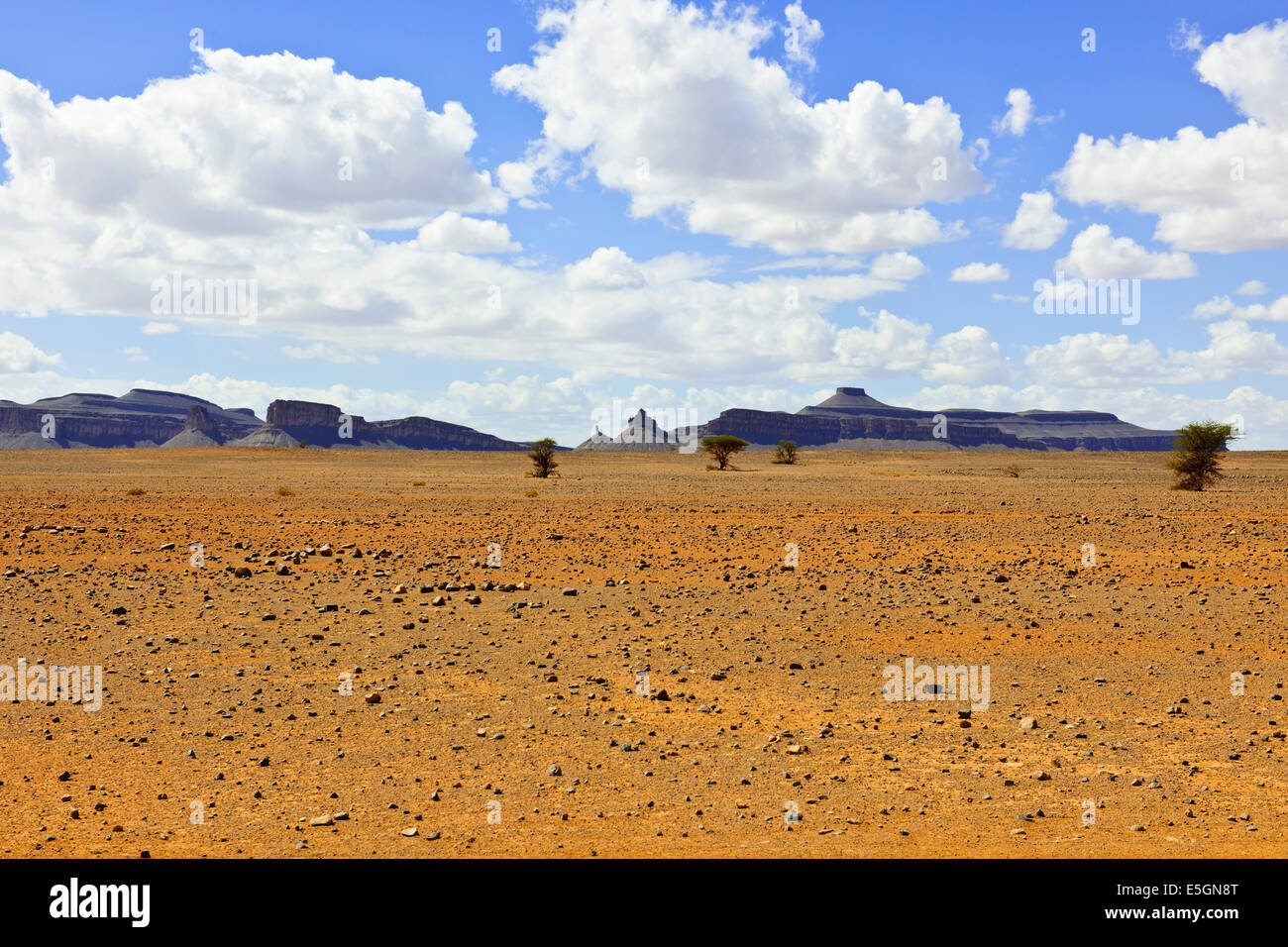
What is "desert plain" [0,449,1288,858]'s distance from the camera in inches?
307

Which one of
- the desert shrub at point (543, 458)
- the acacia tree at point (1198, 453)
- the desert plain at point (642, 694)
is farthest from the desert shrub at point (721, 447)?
the desert plain at point (642, 694)

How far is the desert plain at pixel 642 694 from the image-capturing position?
781 cm

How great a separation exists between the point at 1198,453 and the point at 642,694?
141 feet

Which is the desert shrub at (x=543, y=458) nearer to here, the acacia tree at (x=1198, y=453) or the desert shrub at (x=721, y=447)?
the desert shrub at (x=721, y=447)

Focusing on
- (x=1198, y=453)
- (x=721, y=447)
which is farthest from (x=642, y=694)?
(x=721, y=447)

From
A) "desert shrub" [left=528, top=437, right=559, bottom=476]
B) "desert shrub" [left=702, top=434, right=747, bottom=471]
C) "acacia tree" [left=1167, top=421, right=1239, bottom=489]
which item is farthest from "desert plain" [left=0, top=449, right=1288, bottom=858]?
"desert shrub" [left=702, top=434, right=747, bottom=471]

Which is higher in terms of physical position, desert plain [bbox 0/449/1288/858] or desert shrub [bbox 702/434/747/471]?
desert shrub [bbox 702/434/747/471]

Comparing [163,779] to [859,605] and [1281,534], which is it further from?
[1281,534]

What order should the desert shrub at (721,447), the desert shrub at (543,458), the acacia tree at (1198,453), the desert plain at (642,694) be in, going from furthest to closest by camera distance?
1. the desert shrub at (721,447)
2. the desert shrub at (543,458)
3. the acacia tree at (1198,453)
4. the desert plain at (642,694)

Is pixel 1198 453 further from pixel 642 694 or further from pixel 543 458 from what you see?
pixel 642 694

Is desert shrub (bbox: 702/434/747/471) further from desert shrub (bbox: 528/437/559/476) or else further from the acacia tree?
the acacia tree

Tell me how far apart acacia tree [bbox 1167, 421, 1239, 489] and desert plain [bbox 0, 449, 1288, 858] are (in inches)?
946

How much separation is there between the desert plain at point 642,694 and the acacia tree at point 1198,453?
24024mm

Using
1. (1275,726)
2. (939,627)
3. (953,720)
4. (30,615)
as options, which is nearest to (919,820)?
(953,720)
